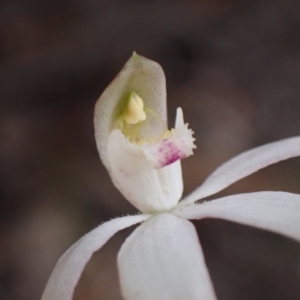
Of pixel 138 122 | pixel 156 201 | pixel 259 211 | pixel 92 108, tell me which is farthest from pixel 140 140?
pixel 92 108

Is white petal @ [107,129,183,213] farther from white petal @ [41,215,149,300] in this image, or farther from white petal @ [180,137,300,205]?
white petal @ [41,215,149,300]

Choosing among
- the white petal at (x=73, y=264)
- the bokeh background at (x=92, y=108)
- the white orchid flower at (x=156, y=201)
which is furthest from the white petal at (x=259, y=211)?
the bokeh background at (x=92, y=108)

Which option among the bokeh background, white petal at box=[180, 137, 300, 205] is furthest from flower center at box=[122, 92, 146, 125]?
the bokeh background

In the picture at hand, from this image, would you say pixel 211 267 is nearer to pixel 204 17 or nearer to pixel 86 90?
pixel 86 90

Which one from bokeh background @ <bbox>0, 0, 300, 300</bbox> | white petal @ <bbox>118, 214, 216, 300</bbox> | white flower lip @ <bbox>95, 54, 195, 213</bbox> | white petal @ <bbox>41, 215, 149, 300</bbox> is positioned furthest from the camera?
bokeh background @ <bbox>0, 0, 300, 300</bbox>

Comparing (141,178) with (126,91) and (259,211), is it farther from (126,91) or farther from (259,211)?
(259,211)

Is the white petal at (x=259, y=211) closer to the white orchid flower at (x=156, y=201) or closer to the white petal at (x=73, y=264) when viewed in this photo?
the white orchid flower at (x=156, y=201)

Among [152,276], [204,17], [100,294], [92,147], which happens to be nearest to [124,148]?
[152,276]
